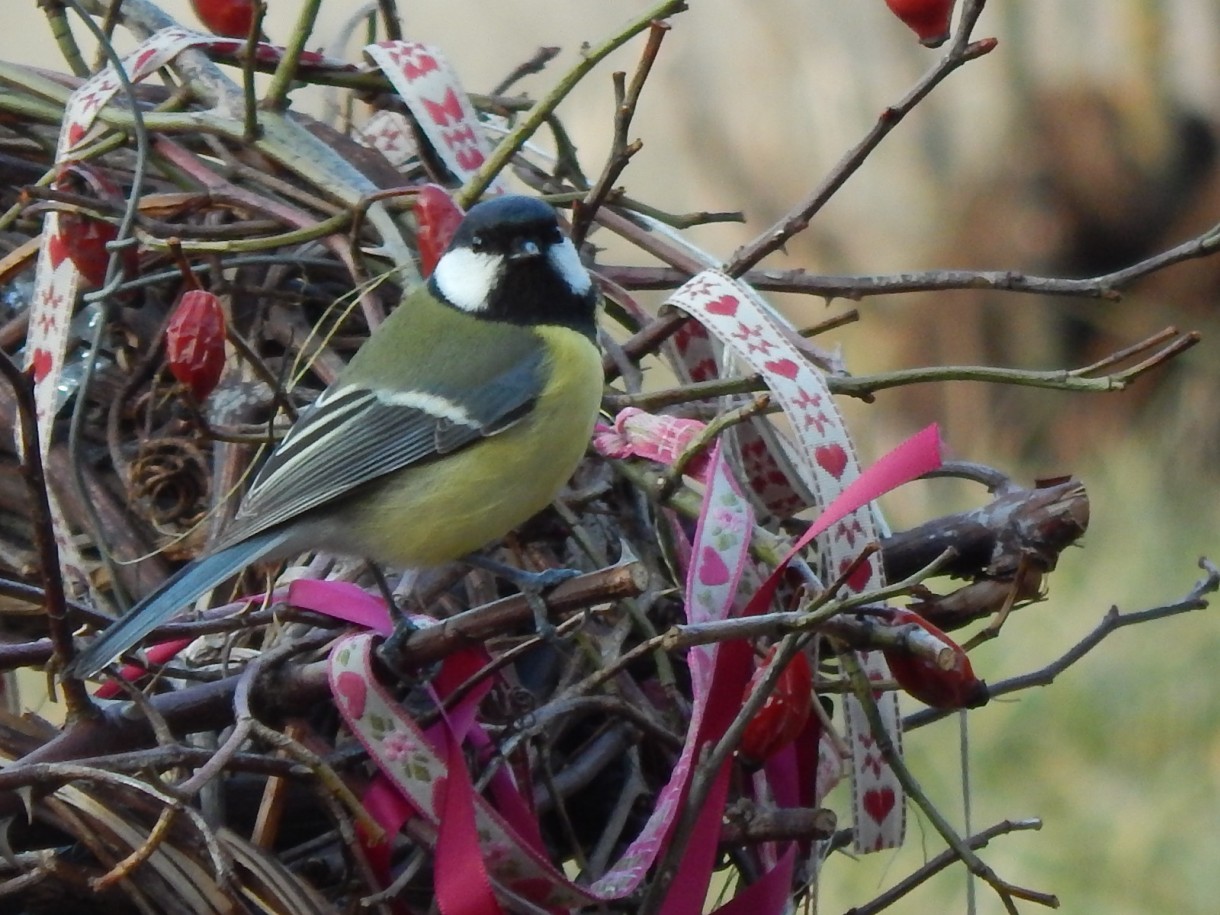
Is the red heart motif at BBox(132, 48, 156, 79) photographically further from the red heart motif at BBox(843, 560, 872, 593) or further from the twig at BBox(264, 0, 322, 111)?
the red heart motif at BBox(843, 560, 872, 593)

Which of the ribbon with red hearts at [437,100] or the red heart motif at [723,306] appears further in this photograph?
the ribbon with red hearts at [437,100]

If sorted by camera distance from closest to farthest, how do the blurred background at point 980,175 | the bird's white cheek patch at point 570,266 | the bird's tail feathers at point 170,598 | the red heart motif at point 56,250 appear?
the bird's tail feathers at point 170,598 < the red heart motif at point 56,250 < the bird's white cheek patch at point 570,266 < the blurred background at point 980,175

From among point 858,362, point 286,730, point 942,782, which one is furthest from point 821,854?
point 858,362

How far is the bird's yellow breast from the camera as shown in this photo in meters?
0.96

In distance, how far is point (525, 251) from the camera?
1.09 metres

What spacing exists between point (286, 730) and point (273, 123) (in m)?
0.44

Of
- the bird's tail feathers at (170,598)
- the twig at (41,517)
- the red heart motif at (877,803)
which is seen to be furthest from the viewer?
the red heart motif at (877,803)

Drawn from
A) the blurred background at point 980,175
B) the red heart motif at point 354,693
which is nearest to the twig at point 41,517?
the red heart motif at point 354,693

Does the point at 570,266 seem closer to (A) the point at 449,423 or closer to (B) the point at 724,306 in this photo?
(A) the point at 449,423

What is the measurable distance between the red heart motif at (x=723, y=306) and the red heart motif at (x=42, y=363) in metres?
0.39

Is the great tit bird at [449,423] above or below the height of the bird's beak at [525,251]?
below

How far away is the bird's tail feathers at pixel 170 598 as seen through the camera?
72 cm

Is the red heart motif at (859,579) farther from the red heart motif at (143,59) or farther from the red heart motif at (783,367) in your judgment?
the red heart motif at (143,59)

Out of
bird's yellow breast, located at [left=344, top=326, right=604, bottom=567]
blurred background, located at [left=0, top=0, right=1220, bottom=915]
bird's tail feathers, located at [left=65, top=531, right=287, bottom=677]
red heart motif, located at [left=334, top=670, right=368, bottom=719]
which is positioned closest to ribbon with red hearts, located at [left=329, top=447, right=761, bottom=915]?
red heart motif, located at [left=334, top=670, right=368, bottom=719]
